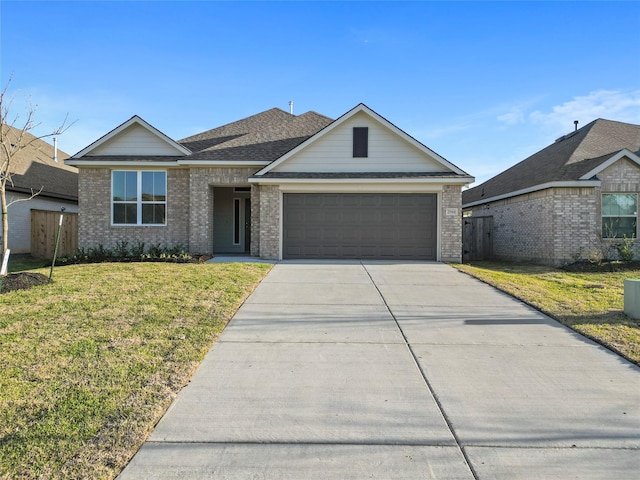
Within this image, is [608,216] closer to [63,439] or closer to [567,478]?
[567,478]

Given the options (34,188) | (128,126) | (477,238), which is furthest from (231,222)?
(477,238)

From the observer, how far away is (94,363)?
4.47 meters

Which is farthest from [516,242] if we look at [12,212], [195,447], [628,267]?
[12,212]

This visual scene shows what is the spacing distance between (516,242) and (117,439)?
17.1 metres

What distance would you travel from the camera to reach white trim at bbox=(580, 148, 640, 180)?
13.7m

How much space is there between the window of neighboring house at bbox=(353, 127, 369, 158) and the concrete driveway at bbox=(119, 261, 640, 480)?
8570 mm

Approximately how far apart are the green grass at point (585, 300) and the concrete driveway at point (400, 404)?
0.30 m

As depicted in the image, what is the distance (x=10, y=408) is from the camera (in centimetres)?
348

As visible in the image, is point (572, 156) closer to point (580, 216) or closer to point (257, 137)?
point (580, 216)

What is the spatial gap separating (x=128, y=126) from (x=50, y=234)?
6151 mm

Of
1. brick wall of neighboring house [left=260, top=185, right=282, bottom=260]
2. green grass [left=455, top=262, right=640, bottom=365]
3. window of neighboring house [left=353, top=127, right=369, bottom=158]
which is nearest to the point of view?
green grass [left=455, top=262, right=640, bottom=365]

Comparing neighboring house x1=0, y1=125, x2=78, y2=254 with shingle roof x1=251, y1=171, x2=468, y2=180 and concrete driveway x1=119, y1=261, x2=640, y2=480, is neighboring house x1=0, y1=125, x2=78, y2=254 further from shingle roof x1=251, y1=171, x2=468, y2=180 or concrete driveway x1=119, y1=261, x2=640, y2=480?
concrete driveway x1=119, y1=261, x2=640, y2=480

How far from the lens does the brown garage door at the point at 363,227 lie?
1414cm

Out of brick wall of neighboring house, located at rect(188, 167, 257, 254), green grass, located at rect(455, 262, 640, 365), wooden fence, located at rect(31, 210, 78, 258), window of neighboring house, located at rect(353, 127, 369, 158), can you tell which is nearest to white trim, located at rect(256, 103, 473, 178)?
window of neighboring house, located at rect(353, 127, 369, 158)
